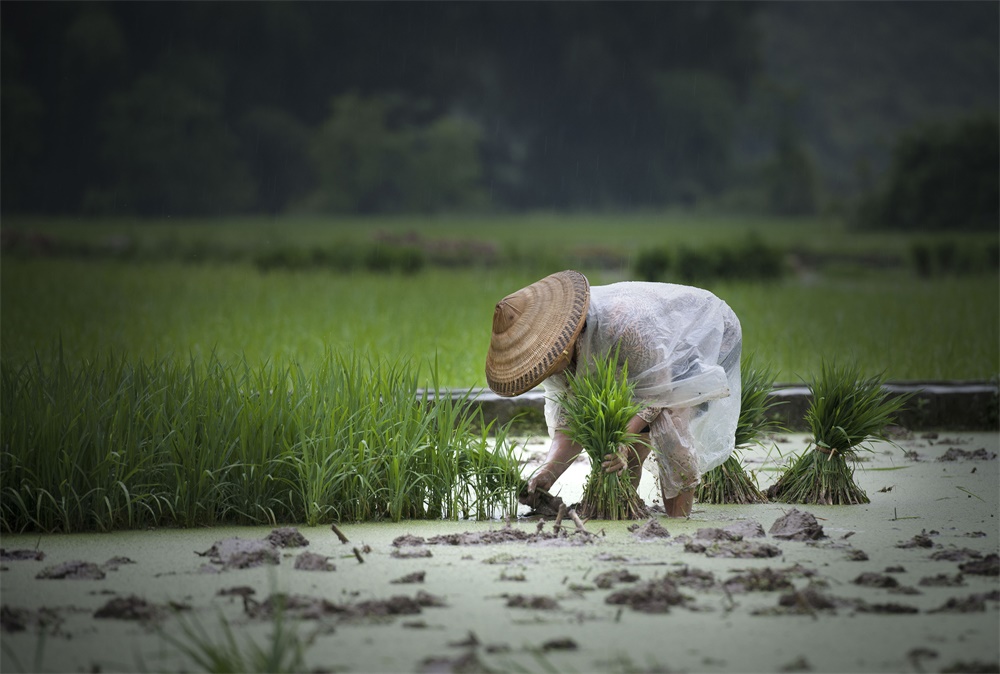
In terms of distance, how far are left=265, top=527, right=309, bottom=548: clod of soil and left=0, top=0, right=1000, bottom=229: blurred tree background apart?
24.0 metres

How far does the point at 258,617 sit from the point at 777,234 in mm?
24152

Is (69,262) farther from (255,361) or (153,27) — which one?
(153,27)

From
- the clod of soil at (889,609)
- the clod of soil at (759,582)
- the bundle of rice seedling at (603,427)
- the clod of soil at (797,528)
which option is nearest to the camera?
the clod of soil at (889,609)

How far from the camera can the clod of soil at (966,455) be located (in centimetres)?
517

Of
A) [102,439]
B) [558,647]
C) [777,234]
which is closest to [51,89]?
[777,234]

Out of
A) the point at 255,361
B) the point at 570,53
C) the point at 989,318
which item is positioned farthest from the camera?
the point at 570,53

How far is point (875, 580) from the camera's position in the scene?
118 inches

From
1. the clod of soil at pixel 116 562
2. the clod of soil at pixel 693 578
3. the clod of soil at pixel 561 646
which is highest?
the clod of soil at pixel 693 578

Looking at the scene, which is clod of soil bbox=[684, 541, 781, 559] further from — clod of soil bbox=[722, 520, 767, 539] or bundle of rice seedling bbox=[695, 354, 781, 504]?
bundle of rice seedling bbox=[695, 354, 781, 504]

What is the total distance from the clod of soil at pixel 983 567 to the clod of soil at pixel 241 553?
5.78 ft

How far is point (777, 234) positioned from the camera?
25859 millimetres

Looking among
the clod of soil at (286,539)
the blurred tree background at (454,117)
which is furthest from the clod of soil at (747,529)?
the blurred tree background at (454,117)

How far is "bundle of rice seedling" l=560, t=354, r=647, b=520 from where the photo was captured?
3.79 meters

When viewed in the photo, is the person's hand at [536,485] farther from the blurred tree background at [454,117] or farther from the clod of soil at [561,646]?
the blurred tree background at [454,117]
